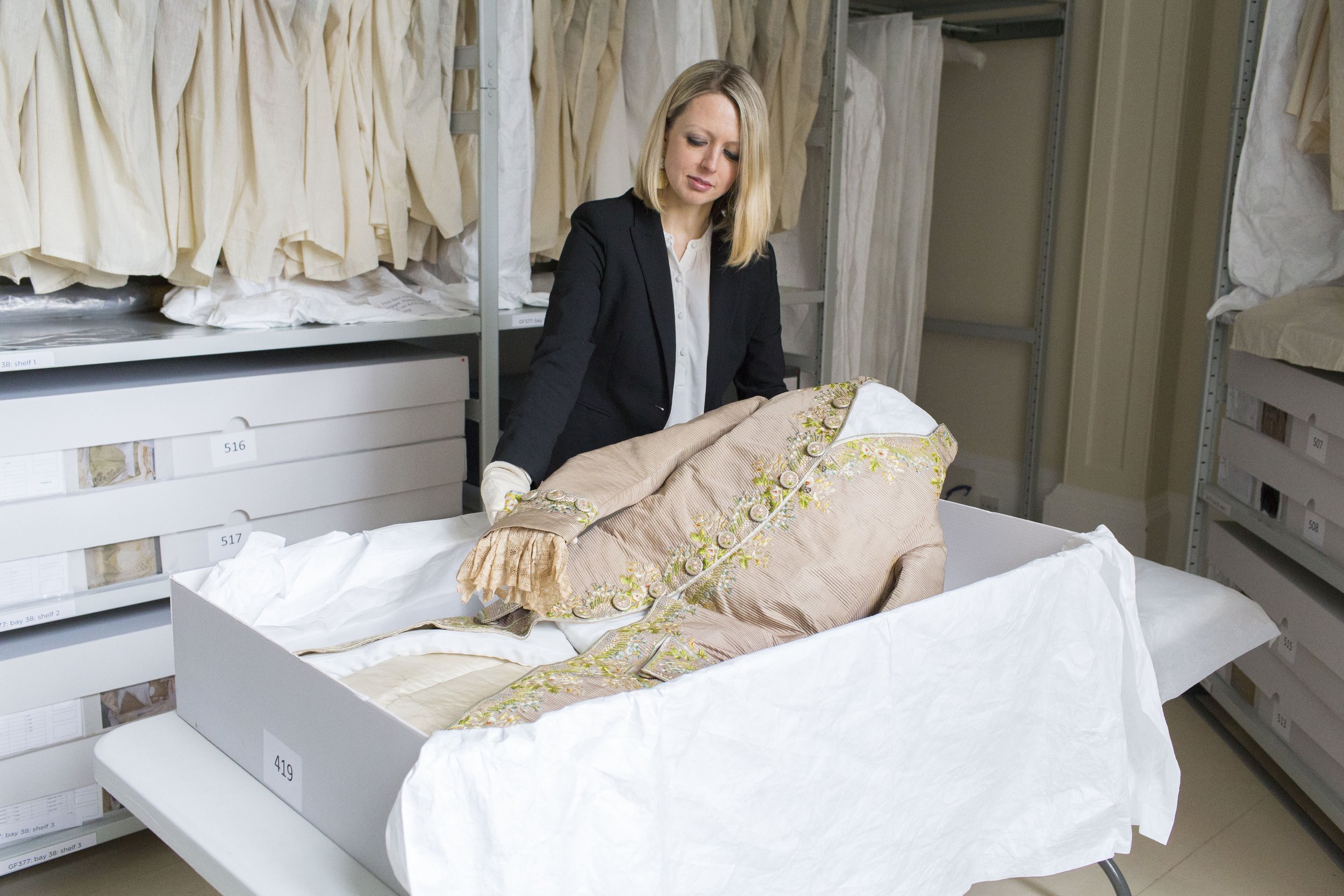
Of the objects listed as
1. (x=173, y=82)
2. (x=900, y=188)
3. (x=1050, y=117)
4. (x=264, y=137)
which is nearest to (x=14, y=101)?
(x=173, y=82)

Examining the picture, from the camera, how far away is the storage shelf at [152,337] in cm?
156

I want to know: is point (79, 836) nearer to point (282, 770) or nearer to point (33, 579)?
point (33, 579)

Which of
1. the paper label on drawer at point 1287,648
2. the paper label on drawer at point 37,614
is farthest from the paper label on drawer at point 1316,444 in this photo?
the paper label on drawer at point 37,614

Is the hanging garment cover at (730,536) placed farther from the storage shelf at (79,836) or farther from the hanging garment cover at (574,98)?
the hanging garment cover at (574,98)

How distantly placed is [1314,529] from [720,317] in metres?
1.09

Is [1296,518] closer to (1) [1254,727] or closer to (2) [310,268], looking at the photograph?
(1) [1254,727]

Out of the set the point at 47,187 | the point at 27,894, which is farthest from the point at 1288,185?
the point at 27,894

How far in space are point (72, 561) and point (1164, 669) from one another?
60.8 inches

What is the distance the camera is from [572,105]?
2.22 meters

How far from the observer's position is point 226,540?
179 cm

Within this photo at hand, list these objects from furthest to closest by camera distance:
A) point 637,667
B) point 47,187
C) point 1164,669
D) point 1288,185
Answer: point 1288,185
point 47,187
point 1164,669
point 637,667

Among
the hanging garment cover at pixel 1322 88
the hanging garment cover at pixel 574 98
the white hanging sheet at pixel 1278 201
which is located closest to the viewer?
the hanging garment cover at pixel 1322 88

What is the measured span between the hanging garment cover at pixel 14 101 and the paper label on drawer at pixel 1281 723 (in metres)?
2.18

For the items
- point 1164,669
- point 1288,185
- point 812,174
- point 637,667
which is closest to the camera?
point 637,667
